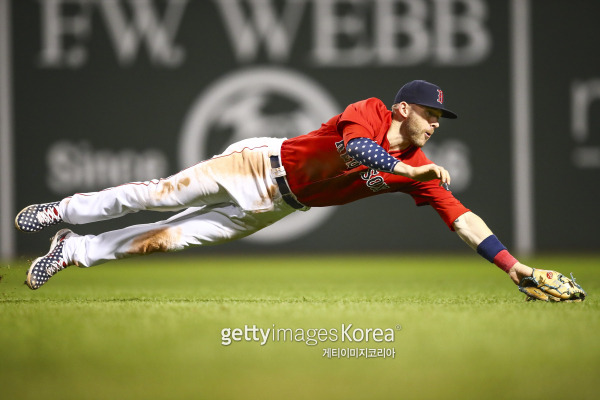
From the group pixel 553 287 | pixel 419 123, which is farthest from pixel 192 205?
pixel 553 287

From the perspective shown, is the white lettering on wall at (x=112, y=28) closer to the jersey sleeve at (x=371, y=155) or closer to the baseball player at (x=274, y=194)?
the baseball player at (x=274, y=194)

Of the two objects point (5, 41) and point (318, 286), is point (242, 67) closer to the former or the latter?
point (5, 41)

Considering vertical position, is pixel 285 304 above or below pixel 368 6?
below

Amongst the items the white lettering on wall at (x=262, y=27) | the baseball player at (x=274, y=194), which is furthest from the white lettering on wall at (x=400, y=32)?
the baseball player at (x=274, y=194)

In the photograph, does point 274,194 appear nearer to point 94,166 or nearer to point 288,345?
point 288,345

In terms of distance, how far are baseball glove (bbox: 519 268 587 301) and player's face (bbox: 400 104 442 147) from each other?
0.97 metres

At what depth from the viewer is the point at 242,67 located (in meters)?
9.04

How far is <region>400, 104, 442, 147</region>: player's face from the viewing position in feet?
13.8

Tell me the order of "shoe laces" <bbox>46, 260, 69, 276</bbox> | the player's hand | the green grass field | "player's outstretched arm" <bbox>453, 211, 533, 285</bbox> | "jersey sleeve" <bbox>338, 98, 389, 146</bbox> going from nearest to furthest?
the green grass field < the player's hand < "jersey sleeve" <bbox>338, 98, 389, 146</bbox> < "player's outstretched arm" <bbox>453, 211, 533, 285</bbox> < "shoe laces" <bbox>46, 260, 69, 276</bbox>

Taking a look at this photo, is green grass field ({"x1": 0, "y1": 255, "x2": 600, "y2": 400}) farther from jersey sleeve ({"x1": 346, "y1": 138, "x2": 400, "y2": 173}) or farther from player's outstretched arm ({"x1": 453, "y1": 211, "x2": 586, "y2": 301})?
jersey sleeve ({"x1": 346, "y1": 138, "x2": 400, "y2": 173})

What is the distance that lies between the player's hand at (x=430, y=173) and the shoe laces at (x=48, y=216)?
2.10 meters

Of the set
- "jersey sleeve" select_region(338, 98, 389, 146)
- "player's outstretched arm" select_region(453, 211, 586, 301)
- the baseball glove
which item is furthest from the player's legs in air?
the baseball glove

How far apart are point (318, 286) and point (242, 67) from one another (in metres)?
4.05

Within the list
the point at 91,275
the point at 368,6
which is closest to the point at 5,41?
the point at 91,275
